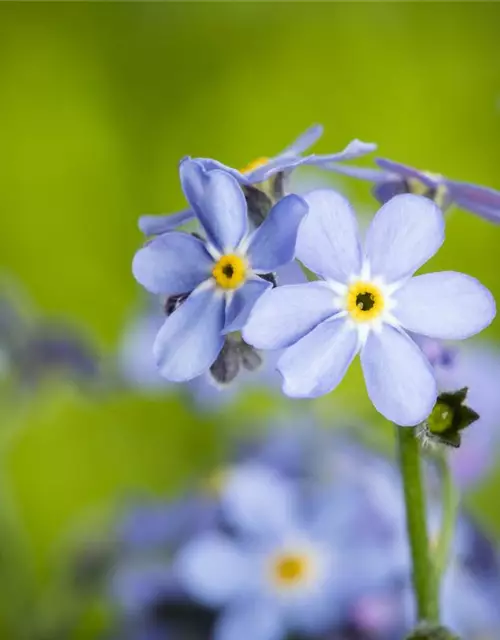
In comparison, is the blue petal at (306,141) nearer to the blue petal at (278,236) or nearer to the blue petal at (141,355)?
the blue petal at (278,236)

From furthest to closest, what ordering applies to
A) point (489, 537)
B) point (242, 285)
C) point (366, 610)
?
point (489, 537), point (366, 610), point (242, 285)

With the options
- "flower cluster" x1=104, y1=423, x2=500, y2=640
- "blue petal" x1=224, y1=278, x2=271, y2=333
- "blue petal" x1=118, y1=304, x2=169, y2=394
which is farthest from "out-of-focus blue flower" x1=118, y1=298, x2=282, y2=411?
"blue petal" x1=224, y1=278, x2=271, y2=333

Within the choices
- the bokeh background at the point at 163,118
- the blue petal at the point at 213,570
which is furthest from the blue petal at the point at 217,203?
the bokeh background at the point at 163,118

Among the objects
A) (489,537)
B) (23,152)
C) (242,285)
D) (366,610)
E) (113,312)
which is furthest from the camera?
(23,152)

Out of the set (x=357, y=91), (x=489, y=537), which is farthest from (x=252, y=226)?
(x=357, y=91)

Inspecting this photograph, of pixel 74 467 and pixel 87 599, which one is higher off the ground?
pixel 74 467

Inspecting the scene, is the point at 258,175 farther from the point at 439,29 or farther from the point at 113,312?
the point at 439,29

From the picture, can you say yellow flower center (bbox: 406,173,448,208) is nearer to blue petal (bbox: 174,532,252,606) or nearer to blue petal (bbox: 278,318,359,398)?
blue petal (bbox: 278,318,359,398)
